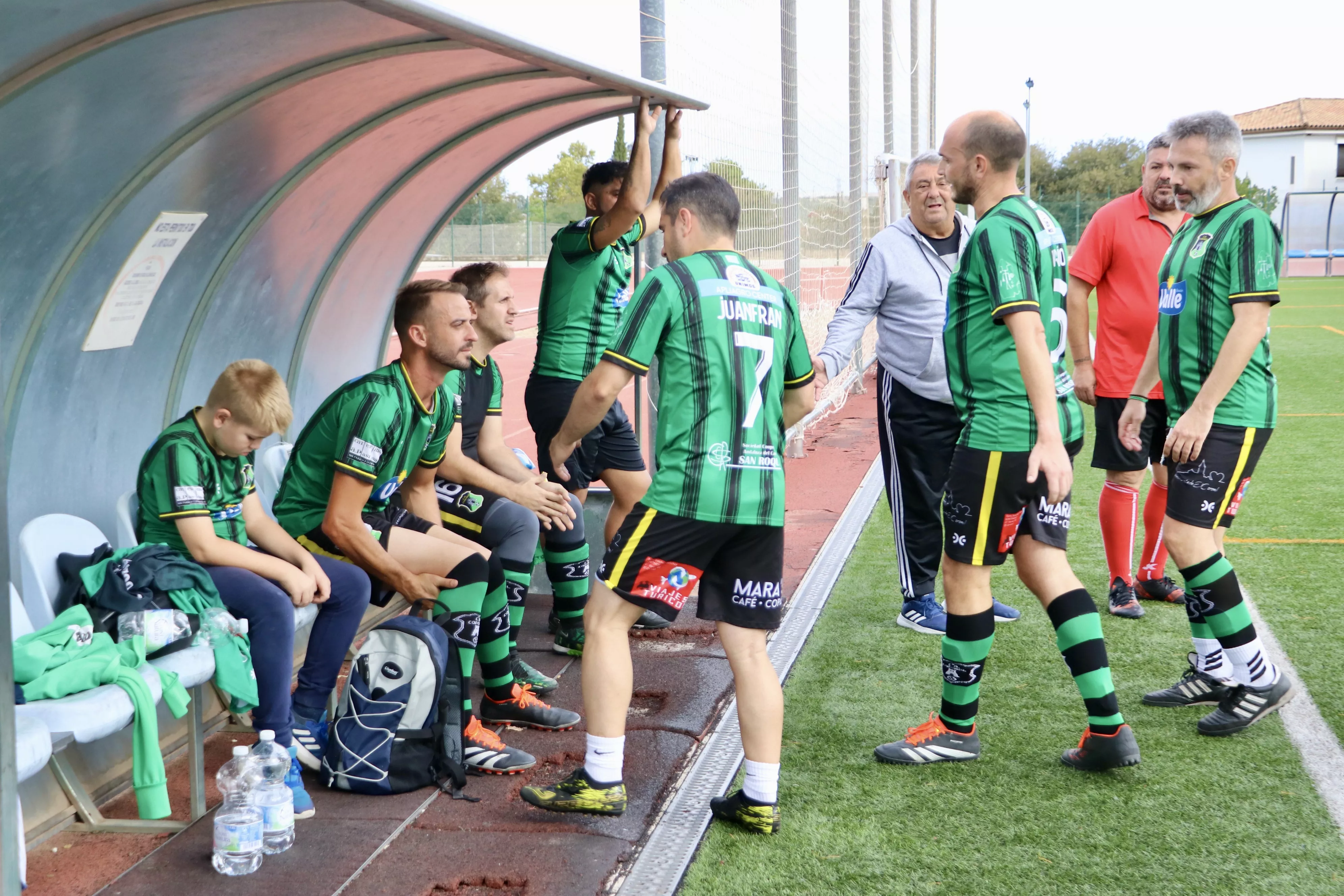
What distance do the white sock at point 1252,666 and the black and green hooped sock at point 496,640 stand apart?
2.42m

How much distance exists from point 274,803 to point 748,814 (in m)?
1.29

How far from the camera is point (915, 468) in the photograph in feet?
17.1

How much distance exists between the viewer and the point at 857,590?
237 inches

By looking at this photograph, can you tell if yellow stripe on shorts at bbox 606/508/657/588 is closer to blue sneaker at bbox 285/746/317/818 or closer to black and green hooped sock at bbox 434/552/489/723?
black and green hooped sock at bbox 434/552/489/723

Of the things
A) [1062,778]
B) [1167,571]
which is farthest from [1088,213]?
[1062,778]

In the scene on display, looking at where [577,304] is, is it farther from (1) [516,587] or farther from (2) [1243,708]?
(2) [1243,708]

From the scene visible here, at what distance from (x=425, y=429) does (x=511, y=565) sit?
726mm

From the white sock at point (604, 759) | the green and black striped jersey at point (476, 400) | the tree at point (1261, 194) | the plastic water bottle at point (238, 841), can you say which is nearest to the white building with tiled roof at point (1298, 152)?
the tree at point (1261, 194)

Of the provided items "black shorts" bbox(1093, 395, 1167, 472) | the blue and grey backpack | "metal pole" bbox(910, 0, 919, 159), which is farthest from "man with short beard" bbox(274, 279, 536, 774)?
"metal pole" bbox(910, 0, 919, 159)

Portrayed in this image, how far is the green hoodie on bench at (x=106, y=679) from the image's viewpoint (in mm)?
3041

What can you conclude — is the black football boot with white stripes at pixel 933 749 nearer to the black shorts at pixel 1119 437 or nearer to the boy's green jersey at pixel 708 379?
the boy's green jersey at pixel 708 379

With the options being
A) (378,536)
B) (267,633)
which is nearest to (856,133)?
(378,536)

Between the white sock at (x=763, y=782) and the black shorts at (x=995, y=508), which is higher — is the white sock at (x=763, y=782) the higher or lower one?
the lower one

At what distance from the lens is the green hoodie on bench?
3041mm
